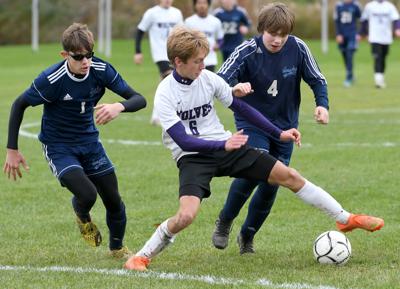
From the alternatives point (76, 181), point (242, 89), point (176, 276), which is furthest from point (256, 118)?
point (76, 181)

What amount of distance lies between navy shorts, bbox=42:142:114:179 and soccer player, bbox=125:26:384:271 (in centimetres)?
65

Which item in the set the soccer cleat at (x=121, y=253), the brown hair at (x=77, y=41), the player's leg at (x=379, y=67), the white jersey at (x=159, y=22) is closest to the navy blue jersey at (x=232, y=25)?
the white jersey at (x=159, y=22)

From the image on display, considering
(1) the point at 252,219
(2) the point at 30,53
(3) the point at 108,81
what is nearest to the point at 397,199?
(1) the point at 252,219

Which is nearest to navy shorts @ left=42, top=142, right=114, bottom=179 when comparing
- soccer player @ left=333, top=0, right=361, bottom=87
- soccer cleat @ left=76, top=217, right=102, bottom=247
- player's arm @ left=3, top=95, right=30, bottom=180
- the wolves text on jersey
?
player's arm @ left=3, top=95, right=30, bottom=180

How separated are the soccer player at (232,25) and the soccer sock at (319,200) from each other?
40.6 feet

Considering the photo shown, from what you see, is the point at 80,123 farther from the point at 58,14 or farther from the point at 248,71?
the point at 58,14

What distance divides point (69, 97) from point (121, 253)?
3.97 ft

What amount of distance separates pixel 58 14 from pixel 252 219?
44.5 meters

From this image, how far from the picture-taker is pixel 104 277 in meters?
6.18

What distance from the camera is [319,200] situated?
6.50m

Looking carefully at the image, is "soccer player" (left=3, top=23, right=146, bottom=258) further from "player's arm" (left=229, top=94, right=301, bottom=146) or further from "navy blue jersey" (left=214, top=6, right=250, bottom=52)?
"navy blue jersey" (left=214, top=6, right=250, bottom=52)

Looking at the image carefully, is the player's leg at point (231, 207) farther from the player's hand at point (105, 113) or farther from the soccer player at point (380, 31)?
the soccer player at point (380, 31)

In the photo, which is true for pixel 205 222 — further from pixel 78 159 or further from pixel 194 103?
pixel 194 103

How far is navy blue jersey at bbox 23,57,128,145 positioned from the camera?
6.68 m
